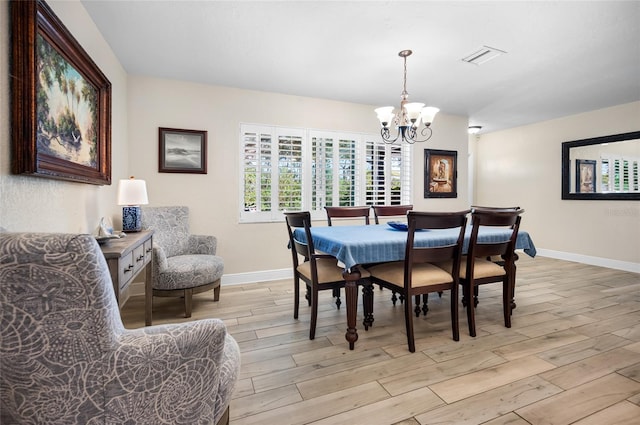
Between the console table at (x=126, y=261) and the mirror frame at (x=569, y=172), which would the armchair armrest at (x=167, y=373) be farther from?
the mirror frame at (x=569, y=172)

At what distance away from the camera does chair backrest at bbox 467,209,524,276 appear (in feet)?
7.61

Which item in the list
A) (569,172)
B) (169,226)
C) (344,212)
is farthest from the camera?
(569,172)

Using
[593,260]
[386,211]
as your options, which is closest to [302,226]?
[386,211]

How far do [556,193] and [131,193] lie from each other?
6435mm

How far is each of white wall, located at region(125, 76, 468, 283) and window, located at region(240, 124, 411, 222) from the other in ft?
0.41

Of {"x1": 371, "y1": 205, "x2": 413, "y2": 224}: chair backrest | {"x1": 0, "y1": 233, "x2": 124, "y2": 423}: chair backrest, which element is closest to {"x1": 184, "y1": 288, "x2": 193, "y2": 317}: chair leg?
{"x1": 0, "y1": 233, "x2": 124, "y2": 423}: chair backrest

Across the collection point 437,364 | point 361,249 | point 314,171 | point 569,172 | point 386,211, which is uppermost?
point 569,172

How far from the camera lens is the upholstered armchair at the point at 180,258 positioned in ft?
8.87

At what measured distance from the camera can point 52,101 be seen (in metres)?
1.72

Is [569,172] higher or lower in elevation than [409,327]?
higher

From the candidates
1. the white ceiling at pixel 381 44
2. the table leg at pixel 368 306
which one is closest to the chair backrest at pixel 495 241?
the table leg at pixel 368 306

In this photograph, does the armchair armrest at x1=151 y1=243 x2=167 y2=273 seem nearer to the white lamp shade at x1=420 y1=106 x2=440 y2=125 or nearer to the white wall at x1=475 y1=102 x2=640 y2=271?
the white lamp shade at x1=420 y1=106 x2=440 y2=125

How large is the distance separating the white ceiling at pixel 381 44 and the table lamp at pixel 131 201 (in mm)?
1266

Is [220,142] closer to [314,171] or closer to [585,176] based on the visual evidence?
[314,171]
